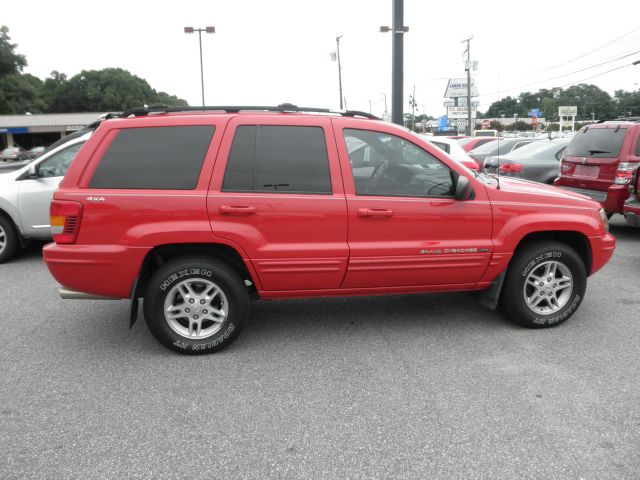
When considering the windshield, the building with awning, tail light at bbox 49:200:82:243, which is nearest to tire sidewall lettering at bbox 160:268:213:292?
tail light at bbox 49:200:82:243

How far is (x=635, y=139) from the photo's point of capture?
26.9 ft

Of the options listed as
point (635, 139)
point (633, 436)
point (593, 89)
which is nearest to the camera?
point (633, 436)

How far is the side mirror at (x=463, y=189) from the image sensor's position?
4316 millimetres

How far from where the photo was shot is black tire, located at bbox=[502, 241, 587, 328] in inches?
182

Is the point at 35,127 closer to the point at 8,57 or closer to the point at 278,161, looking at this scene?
the point at 8,57

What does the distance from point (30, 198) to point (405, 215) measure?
5612 mm

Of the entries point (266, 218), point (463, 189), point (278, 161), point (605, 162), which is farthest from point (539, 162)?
point (266, 218)

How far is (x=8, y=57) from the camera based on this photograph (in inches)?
2766

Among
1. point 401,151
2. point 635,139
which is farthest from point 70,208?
point 635,139

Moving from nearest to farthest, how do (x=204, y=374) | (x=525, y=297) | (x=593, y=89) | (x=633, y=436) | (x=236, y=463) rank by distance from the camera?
(x=236, y=463)
(x=633, y=436)
(x=204, y=374)
(x=525, y=297)
(x=593, y=89)

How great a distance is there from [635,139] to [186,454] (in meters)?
8.01

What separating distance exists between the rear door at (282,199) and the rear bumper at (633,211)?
487 cm

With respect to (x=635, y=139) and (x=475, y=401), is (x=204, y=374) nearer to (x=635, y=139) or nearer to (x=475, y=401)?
(x=475, y=401)

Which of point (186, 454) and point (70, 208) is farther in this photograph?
point (70, 208)
